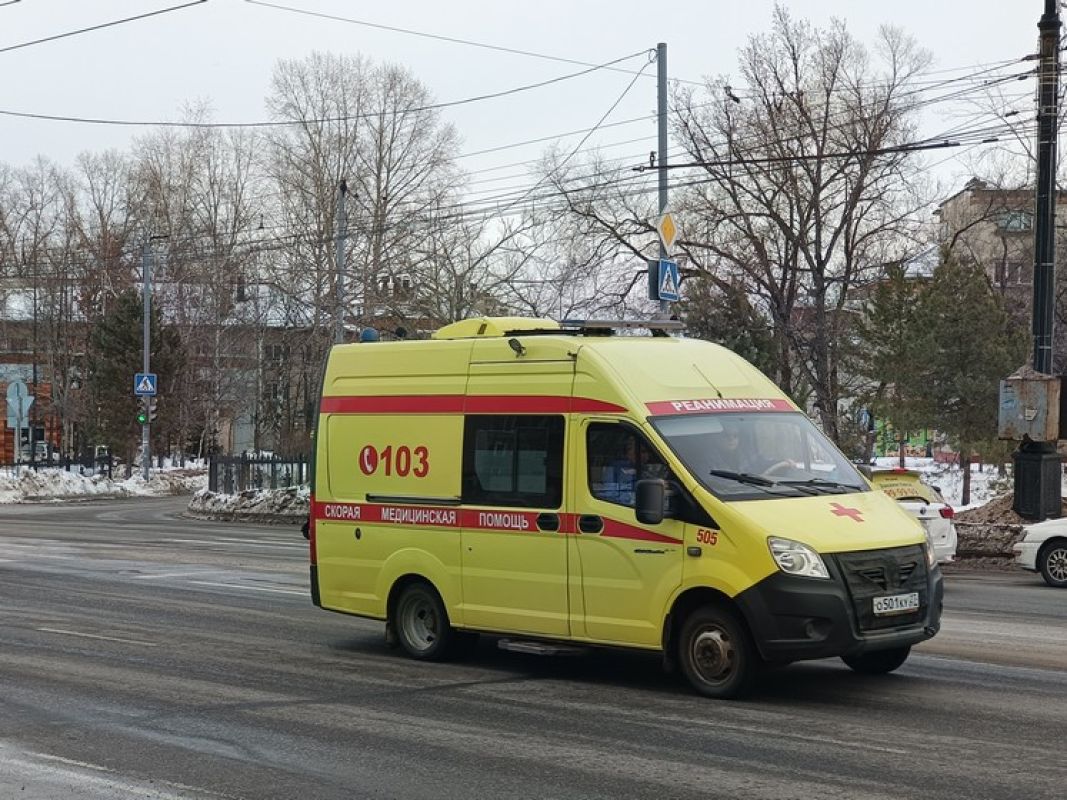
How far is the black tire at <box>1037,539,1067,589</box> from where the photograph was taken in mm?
17234

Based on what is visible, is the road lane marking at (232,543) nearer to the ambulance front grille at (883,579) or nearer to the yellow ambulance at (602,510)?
the yellow ambulance at (602,510)

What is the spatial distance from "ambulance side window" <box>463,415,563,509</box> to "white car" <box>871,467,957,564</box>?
23.5 feet

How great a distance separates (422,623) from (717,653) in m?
3.02

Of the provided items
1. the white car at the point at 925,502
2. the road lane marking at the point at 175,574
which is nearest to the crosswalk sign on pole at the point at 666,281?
the white car at the point at 925,502

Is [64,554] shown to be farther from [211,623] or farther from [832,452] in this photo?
[832,452]

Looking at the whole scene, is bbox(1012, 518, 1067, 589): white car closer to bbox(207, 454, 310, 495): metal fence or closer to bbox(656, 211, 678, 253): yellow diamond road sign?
bbox(656, 211, 678, 253): yellow diamond road sign

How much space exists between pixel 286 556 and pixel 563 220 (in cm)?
2373

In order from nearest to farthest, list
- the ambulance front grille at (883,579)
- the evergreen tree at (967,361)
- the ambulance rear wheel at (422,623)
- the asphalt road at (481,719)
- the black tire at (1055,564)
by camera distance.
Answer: the asphalt road at (481,719), the ambulance front grille at (883,579), the ambulance rear wheel at (422,623), the black tire at (1055,564), the evergreen tree at (967,361)

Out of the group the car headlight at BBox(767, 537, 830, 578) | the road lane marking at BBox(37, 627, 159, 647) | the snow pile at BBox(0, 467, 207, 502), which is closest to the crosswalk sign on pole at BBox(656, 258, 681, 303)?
the road lane marking at BBox(37, 627, 159, 647)

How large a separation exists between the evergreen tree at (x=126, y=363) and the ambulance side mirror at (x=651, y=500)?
53603mm

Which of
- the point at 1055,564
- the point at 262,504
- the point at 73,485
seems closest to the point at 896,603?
the point at 1055,564

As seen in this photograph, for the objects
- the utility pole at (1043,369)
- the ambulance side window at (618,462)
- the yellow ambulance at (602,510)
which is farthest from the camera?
the utility pole at (1043,369)

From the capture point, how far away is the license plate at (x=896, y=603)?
9008 mm

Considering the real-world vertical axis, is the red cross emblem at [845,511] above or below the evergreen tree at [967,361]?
below
